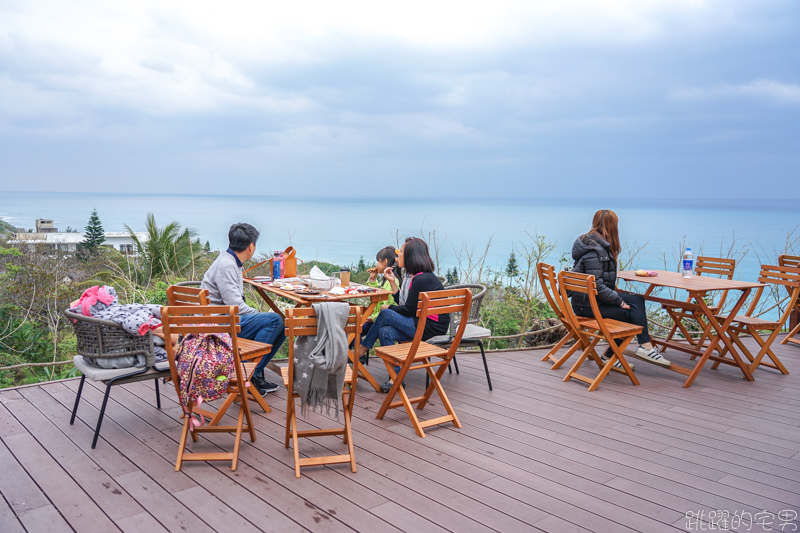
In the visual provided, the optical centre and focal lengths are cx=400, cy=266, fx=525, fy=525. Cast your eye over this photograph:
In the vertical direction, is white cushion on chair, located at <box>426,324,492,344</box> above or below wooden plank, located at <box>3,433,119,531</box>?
above

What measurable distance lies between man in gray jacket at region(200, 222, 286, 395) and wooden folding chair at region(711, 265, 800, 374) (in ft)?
13.5

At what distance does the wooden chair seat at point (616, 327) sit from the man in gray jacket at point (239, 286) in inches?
105

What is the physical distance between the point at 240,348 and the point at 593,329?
9.99 ft

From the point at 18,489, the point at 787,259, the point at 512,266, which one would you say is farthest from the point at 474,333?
the point at 787,259

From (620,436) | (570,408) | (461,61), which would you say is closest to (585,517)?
(620,436)

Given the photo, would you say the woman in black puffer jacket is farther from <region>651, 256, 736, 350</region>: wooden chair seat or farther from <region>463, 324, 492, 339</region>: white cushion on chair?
<region>463, 324, 492, 339</region>: white cushion on chair

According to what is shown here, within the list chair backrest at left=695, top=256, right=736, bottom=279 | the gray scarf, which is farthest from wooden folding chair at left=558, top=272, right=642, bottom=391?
the gray scarf

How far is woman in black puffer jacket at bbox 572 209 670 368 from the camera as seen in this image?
475cm

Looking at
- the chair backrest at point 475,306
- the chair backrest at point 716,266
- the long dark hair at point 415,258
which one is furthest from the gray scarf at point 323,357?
the chair backrest at point 716,266

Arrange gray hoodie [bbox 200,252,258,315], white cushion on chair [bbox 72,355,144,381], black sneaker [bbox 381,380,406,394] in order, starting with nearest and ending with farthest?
1. white cushion on chair [bbox 72,355,144,381]
2. gray hoodie [bbox 200,252,258,315]
3. black sneaker [bbox 381,380,406,394]

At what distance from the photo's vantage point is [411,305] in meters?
3.95

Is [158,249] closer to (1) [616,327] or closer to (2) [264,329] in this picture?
(2) [264,329]

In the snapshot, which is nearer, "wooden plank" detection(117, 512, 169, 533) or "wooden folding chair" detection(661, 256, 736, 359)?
"wooden plank" detection(117, 512, 169, 533)

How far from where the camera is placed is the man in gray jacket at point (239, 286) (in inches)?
148
